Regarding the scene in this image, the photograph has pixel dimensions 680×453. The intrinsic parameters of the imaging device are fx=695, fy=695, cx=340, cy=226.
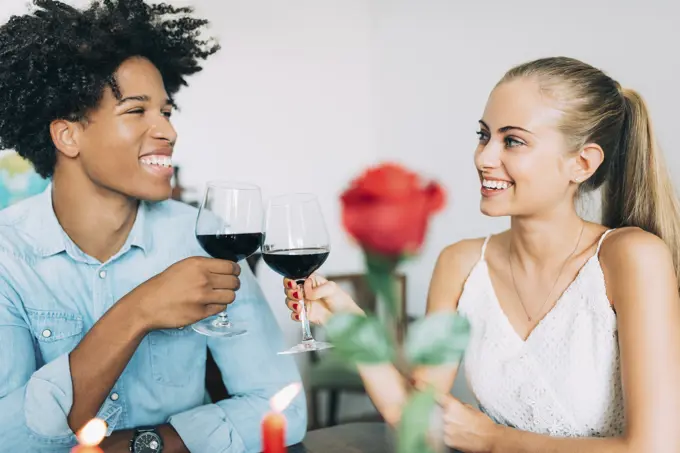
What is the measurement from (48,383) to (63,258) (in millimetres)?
358

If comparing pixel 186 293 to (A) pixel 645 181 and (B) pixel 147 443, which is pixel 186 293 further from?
(A) pixel 645 181

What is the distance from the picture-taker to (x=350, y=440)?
1.25 metres

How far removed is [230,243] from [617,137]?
858mm

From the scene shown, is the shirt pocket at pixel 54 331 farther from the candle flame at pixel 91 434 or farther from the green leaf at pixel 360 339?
the green leaf at pixel 360 339

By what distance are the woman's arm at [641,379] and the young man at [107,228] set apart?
1.22 ft

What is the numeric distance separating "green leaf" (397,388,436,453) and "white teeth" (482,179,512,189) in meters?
0.90

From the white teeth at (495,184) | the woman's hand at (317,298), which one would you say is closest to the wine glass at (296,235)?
the woman's hand at (317,298)

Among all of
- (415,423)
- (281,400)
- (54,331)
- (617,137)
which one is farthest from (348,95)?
(415,423)

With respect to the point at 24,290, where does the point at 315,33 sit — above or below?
above

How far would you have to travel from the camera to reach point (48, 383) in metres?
1.26

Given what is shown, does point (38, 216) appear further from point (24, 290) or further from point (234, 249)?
point (234, 249)

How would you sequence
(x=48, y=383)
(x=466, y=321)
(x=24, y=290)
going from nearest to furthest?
(x=466, y=321)
(x=48, y=383)
(x=24, y=290)

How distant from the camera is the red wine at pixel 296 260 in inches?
44.0

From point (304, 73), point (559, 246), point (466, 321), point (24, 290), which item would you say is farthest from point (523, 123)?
point (304, 73)
